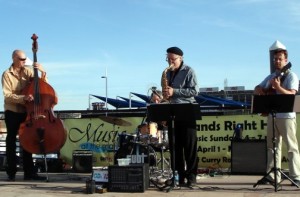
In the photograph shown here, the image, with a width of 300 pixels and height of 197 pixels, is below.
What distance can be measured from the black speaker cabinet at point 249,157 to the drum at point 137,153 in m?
1.46

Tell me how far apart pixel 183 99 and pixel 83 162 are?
12.3 feet

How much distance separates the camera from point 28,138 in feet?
25.3

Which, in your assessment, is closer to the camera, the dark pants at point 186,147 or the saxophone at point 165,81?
the saxophone at point 165,81

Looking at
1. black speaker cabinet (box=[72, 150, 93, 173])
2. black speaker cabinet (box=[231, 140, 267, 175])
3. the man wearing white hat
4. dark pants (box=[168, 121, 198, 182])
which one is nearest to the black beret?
dark pants (box=[168, 121, 198, 182])

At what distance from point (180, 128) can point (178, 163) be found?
0.50m

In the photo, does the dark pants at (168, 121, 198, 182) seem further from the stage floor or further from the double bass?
the double bass

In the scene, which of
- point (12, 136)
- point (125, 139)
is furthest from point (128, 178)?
point (125, 139)

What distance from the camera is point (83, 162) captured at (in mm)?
9930

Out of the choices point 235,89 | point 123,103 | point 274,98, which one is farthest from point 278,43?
point 235,89

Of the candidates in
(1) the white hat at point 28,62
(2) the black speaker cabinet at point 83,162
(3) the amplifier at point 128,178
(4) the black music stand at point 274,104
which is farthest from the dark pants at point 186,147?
(2) the black speaker cabinet at point 83,162

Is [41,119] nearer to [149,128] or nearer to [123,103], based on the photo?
[149,128]

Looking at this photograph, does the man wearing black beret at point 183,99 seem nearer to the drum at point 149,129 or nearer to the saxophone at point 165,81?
the saxophone at point 165,81

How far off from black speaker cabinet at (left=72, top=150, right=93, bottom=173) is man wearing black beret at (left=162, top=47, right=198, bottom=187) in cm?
326

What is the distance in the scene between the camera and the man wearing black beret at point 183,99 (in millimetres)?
6871
